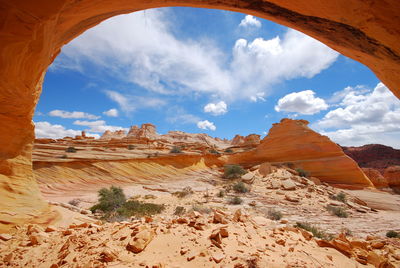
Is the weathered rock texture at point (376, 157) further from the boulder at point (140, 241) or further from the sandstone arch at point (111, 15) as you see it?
the boulder at point (140, 241)

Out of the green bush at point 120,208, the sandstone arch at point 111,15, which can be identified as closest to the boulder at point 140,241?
the sandstone arch at point 111,15

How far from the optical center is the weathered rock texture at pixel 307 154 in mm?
18744

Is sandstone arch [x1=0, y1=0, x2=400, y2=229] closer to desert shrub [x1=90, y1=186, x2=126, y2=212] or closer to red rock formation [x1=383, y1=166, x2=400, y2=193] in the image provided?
desert shrub [x1=90, y1=186, x2=126, y2=212]

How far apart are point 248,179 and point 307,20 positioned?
14606mm

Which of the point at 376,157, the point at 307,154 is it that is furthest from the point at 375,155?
the point at 307,154

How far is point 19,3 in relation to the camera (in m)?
2.26

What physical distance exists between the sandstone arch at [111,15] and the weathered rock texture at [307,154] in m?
19.8

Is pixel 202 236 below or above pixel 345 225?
above

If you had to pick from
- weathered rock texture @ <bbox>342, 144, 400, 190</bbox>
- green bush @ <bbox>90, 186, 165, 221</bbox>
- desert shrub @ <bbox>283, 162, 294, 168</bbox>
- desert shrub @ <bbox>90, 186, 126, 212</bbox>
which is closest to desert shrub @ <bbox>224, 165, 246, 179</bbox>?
desert shrub @ <bbox>283, 162, 294, 168</bbox>

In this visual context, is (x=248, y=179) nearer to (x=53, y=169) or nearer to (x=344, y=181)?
(x=344, y=181)

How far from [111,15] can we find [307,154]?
22.9 meters

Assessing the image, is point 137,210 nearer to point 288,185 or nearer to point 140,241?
point 140,241

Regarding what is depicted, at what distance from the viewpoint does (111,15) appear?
149 inches

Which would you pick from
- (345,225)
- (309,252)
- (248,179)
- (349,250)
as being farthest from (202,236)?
(248,179)
